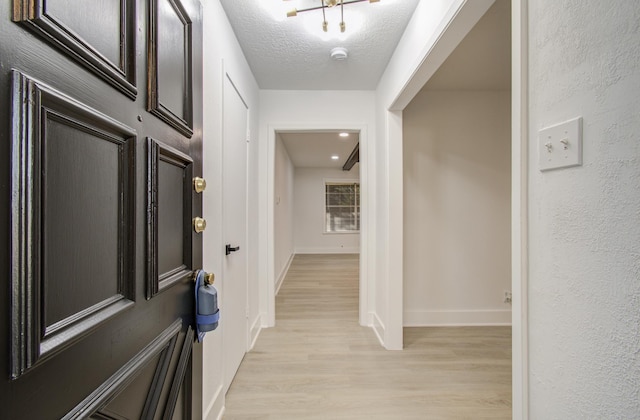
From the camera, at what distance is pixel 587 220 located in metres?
0.69

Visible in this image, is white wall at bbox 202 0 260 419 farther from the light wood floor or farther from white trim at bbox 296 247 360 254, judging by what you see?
white trim at bbox 296 247 360 254

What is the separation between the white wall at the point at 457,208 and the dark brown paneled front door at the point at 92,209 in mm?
2499

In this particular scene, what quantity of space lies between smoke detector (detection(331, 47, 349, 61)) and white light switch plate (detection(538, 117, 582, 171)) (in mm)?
1798

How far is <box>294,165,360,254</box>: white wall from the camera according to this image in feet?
27.7

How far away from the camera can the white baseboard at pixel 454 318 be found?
3.07m

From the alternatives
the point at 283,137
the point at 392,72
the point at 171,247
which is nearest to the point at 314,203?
the point at 283,137

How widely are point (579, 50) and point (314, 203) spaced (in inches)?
309

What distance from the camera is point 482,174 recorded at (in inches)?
121

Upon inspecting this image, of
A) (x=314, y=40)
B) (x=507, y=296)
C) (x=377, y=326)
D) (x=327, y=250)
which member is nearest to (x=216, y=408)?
(x=377, y=326)

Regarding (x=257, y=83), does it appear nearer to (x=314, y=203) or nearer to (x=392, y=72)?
(x=392, y=72)

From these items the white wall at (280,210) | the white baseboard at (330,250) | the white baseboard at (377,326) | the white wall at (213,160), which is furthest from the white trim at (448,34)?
the white baseboard at (330,250)

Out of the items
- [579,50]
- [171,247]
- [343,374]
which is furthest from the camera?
[343,374]

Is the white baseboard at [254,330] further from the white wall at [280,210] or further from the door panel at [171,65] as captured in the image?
the door panel at [171,65]

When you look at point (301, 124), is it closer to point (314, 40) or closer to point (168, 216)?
point (314, 40)
